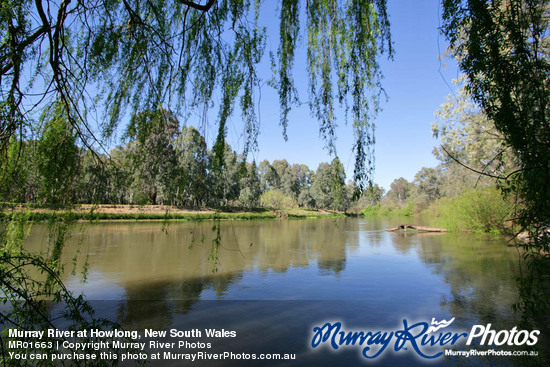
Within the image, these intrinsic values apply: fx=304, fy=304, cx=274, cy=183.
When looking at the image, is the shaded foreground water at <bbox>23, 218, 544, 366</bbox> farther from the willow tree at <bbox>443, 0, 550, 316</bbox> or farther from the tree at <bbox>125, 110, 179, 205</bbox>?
the willow tree at <bbox>443, 0, 550, 316</bbox>

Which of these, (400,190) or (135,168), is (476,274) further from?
(400,190)

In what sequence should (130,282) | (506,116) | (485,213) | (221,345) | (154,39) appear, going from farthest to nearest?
(485,213) → (130,282) → (221,345) → (154,39) → (506,116)

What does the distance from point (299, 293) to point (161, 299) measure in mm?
2908

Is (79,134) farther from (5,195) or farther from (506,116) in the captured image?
(506,116)

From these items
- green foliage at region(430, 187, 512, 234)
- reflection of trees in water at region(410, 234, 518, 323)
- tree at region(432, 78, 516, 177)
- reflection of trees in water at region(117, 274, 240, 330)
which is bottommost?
reflection of trees in water at region(117, 274, 240, 330)

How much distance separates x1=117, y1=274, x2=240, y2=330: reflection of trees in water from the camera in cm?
520

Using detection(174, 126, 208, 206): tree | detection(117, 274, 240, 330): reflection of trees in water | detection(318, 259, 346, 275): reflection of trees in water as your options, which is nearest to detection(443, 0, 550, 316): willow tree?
detection(174, 126, 208, 206): tree

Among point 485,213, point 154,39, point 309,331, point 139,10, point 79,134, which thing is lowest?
point 309,331

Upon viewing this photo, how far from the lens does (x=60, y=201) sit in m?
2.82

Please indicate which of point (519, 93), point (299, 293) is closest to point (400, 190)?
point (299, 293)

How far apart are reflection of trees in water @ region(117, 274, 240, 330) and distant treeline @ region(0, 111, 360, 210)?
3.12 meters

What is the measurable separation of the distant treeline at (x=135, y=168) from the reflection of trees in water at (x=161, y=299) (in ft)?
10.2

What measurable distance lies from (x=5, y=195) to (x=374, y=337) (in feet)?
15.7

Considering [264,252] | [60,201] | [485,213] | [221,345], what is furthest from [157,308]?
[485,213]
